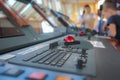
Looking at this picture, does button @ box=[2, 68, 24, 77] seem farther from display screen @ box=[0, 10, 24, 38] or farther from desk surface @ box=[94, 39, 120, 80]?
display screen @ box=[0, 10, 24, 38]

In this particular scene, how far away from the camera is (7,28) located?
1184 mm

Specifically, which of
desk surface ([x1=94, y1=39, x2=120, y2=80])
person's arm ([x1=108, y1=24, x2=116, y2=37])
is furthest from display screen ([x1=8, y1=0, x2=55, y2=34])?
person's arm ([x1=108, y1=24, x2=116, y2=37])

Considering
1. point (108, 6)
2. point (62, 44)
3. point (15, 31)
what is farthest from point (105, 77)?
point (108, 6)

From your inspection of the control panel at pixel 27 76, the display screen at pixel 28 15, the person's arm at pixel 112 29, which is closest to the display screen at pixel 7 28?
the display screen at pixel 28 15

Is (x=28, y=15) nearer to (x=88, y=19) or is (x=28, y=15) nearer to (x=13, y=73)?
(x=13, y=73)

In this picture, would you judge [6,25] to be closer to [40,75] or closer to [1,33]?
[1,33]

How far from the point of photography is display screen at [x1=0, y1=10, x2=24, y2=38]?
113 cm

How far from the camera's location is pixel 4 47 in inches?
35.0

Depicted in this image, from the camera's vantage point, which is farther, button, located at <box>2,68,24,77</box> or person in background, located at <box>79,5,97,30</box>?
person in background, located at <box>79,5,97,30</box>

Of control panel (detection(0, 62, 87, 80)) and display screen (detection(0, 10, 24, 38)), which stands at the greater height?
display screen (detection(0, 10, 24, 38))

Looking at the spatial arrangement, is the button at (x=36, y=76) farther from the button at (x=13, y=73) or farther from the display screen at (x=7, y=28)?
the display screen at (x=7, y=28)

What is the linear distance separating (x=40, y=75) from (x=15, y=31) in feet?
2.50

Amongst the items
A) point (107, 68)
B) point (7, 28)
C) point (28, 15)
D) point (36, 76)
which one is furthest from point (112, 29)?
point (36, 76)

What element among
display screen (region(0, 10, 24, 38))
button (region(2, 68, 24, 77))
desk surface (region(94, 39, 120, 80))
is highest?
display screen (region(0, 10, 24, 38))
